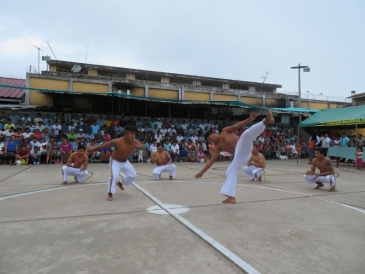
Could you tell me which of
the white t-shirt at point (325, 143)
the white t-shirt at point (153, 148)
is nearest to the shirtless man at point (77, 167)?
the white t-shirt at point (153, 148)

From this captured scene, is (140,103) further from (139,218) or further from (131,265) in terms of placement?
(131,265)

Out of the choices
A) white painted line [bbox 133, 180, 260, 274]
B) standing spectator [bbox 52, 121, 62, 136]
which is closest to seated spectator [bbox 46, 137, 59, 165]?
standing spectator [bbox 52, 121, 62, 136]

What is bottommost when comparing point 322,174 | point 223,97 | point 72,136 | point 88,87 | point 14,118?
point 322,174

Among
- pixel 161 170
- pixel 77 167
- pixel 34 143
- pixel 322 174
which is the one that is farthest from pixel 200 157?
pixel 322 174

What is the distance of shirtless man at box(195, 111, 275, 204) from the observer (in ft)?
16.5

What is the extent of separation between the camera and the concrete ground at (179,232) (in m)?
2.67

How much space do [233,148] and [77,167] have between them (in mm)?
4332

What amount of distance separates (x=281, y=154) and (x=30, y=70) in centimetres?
1693

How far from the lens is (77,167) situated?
7484 mm

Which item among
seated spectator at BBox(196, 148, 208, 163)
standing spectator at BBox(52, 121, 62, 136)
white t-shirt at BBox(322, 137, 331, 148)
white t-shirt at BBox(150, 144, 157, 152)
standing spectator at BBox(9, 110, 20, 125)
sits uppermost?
standing spectator at BBox(9, 110, 20, 125)

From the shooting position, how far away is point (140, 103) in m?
18.4

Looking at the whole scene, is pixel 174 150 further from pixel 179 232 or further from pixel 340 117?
pixel 179 232

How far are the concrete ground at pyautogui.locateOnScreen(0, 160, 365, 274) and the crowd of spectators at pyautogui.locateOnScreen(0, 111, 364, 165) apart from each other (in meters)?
6.09

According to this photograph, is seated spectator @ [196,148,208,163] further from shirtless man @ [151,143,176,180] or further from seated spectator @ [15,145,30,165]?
seated spectator @ [15,145,30,165]
